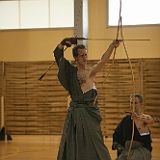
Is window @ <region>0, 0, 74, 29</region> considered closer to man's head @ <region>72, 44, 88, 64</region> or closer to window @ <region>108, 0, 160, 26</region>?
window @ <region>108, 0, 160, 26</region>

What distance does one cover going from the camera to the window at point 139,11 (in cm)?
834

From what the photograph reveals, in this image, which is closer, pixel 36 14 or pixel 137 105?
pixel 137 105

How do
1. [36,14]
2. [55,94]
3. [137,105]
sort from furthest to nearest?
[36,14] → [55,94] → [137,105]

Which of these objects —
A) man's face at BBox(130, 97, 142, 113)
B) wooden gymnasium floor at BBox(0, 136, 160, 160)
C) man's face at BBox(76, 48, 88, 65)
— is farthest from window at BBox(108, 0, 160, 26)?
man's face at BBox(76, 48, 88, 65)

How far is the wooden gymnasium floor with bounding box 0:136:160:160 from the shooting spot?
6184mm

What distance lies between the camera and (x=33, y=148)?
23.8 ft

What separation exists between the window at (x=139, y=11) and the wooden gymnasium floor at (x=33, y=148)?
2275mm

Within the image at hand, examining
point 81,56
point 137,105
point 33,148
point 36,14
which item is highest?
point 36,14

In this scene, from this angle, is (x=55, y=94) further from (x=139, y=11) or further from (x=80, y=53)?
(x=80, y=53)

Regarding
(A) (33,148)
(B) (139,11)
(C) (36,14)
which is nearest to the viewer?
(A) (33,148)

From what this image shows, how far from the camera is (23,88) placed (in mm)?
9102

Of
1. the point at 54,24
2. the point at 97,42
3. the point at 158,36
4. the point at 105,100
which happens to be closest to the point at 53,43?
the point at 54,24

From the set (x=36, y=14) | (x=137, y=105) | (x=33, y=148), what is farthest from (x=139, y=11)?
(x=137, y=105)

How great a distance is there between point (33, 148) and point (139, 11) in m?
3.29
